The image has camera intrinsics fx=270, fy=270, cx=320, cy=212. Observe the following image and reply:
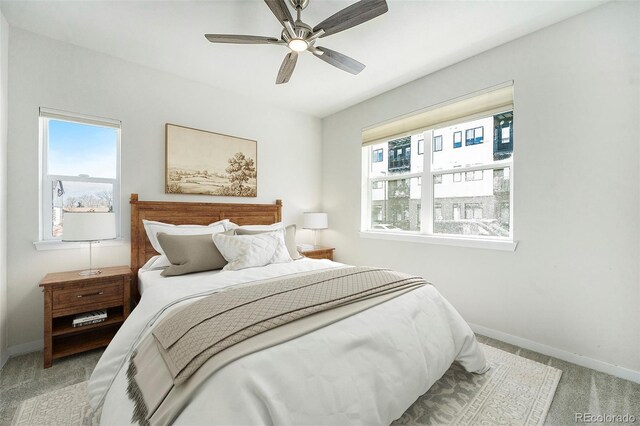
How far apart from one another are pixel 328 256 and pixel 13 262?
124 inches

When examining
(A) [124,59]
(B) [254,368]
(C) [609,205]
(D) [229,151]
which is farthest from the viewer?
(D) [229,151]

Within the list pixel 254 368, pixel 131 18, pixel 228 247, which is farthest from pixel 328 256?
pixel 131 18

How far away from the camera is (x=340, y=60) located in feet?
7.06

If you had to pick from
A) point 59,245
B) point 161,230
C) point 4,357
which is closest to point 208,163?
point 161,230

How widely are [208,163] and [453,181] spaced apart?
279 centimetres

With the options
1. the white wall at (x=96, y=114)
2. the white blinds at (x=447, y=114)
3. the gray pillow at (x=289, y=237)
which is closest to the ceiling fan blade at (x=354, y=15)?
the white blinds at (x=447, y=114)

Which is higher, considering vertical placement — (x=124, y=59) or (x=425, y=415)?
(x=124, y=59)

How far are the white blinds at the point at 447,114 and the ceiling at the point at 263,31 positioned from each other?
0.41 metres

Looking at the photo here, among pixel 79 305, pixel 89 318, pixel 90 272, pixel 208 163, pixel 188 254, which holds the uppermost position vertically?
pixel 208 163

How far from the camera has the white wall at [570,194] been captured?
1.93 meters

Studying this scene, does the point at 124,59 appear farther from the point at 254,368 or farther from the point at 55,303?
the point at 254,368

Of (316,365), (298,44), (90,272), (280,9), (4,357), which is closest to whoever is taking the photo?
(316,365)

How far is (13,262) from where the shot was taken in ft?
7.30

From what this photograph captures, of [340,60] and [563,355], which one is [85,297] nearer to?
[340,60]
